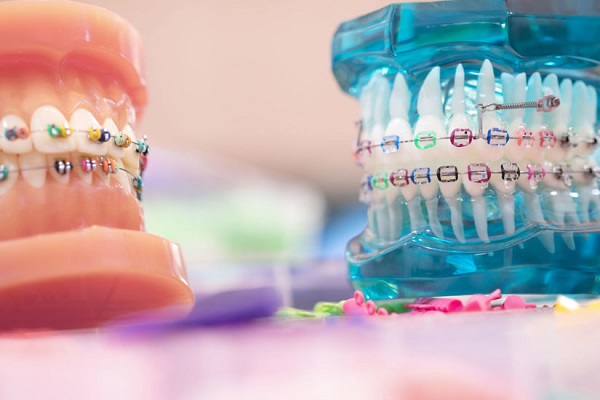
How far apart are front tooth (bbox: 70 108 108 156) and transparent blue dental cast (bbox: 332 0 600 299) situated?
0.28 meters

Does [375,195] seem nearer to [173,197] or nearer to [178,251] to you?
[178,251]

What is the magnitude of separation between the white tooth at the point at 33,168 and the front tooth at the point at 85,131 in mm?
34

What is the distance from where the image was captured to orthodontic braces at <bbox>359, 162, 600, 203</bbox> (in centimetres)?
77

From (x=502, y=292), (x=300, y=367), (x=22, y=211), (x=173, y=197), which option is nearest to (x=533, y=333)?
(x=300, y=367)

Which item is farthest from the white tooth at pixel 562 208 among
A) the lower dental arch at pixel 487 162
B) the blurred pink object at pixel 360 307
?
the blurred pink object at pixel 360 307

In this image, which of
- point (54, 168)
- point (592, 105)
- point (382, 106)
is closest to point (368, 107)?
point (382, 106)

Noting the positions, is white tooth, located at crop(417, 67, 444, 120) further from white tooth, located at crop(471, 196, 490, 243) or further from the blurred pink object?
the blurred pink object

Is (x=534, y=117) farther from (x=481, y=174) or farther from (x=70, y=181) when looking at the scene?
(x=70, y=181)

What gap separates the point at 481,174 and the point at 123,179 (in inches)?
13.4

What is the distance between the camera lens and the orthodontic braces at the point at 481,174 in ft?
2.54

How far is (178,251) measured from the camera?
2.31 ft

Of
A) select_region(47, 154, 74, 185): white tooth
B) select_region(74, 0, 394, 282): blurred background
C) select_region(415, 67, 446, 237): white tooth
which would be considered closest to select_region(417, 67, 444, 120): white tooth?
select_region(415, 67, 446, 237): white tooth

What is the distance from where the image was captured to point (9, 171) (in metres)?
0.68

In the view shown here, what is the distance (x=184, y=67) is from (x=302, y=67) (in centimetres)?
37
